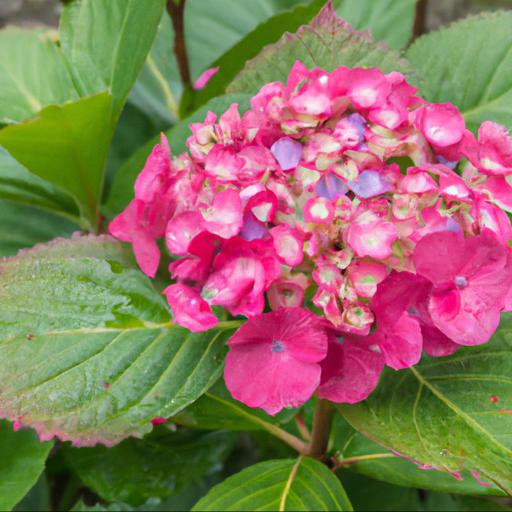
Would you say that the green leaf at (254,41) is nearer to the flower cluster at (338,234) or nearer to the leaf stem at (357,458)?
the flower cluster at (338,234)

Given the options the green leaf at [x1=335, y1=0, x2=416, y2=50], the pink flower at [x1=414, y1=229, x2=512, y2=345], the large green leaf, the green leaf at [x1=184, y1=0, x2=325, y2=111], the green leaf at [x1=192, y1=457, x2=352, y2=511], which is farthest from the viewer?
the large green leaf

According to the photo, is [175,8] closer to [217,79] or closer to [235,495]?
[217,79]

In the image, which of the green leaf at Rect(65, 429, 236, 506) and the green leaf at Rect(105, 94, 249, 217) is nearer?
the green leaf at Rect(105, 94, 249, 217)

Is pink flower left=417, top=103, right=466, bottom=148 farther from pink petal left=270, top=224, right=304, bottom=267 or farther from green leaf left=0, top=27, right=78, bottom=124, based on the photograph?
green leaf left=0, top=27, right=78, bottom=124

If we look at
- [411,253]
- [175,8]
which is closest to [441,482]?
[411,253]

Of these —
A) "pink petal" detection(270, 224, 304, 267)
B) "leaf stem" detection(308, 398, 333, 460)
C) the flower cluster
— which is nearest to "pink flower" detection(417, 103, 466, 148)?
the flower cluster

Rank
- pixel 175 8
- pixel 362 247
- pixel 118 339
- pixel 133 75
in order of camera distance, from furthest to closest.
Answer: pixel 175 8
pixel 133 75
pixel 118 339
pixel 362 247
